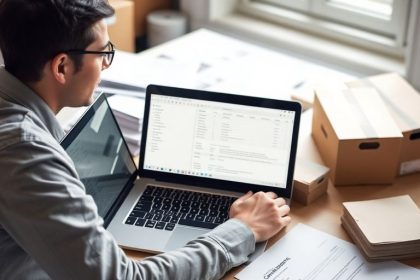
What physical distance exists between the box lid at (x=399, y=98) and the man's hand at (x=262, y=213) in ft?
1.29

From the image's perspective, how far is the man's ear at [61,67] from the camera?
3.67 feet

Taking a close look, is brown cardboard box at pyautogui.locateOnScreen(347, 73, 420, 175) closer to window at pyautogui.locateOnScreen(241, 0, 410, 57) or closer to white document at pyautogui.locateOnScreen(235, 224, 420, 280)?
white document at pyautogui.locateOnScreen(235, 224, 420, 280)

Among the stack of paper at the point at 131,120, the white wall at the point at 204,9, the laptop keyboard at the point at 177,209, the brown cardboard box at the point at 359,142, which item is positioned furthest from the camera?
the white wall at the point at 204,9

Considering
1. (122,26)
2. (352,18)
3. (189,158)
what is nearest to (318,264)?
(189,158)

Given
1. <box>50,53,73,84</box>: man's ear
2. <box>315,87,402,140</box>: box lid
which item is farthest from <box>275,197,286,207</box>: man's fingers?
<box>50,53,73,84</box>: man's ear

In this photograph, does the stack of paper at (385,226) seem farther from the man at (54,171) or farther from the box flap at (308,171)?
the man at (54,171)

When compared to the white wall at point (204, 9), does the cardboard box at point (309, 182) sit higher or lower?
lower

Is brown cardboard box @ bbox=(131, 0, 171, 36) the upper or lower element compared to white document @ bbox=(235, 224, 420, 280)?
upper

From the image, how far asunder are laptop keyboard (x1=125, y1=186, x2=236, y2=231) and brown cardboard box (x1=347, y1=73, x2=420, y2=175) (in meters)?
0.46

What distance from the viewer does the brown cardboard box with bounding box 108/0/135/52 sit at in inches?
101

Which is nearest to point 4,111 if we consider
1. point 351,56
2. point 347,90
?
point 347,90

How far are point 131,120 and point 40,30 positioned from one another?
0.60 metres

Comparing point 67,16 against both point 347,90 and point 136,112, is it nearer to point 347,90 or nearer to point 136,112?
point 136,112

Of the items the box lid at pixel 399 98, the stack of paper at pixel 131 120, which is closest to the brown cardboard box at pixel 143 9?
the stack of paper at pixel 131 120
